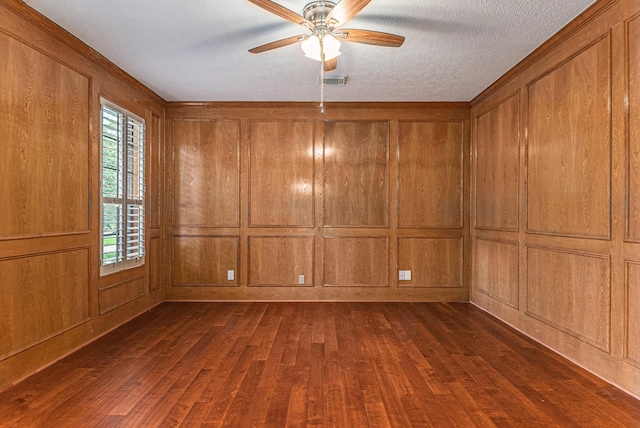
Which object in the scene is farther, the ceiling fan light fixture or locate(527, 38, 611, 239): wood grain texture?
locate(527, 38, 611, 239): wood grain texture

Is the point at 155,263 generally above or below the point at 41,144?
below

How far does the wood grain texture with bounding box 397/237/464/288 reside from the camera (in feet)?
16.2

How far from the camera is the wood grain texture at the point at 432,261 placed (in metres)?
4.95

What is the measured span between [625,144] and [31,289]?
4194 mm

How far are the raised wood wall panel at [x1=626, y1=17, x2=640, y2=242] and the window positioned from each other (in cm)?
419

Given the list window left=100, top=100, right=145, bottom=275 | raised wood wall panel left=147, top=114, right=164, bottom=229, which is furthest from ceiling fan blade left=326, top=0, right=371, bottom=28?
raised wood wall panel left=147, top=114, right=164, bottom=229

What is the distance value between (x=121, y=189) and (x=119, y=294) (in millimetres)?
1072

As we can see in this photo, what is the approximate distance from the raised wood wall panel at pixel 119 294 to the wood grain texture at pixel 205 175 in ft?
3.22

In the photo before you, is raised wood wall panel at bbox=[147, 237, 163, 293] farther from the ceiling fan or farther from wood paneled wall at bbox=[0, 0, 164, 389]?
the ceiling fan

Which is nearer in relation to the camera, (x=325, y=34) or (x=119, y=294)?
(x=325, y=34)

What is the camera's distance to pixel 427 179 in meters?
4.95

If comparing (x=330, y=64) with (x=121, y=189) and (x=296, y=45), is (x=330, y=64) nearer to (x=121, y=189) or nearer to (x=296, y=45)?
(x=296, y=45)

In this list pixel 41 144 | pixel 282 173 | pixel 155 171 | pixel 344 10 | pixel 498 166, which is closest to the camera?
pixel 344 10

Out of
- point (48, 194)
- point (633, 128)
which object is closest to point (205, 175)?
point (48, 194)
